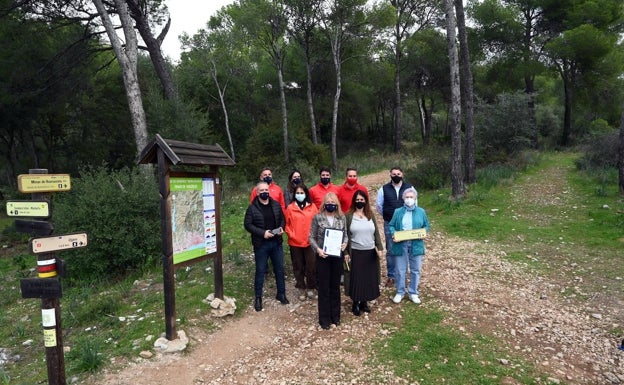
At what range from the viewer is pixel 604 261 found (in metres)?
6.82

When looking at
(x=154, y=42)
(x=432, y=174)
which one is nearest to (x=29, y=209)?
(x=432, y=174)

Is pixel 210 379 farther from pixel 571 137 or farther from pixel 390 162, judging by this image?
pixel 571 137

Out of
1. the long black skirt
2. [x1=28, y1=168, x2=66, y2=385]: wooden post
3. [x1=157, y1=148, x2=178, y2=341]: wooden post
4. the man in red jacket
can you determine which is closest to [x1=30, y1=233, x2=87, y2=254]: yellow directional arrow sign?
[x1=28, y1=168, x2=66, y2=385]: wooden post

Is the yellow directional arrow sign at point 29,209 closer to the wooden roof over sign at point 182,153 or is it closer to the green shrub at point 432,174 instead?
the wooden roof over sign at point 182,153

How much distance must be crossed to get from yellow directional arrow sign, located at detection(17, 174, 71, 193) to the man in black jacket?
2221mm

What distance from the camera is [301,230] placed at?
5.64 metres

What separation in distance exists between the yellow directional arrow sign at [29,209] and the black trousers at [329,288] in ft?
9.79

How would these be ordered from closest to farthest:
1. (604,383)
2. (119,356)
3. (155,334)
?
(604,383) < (119,356) < (155,334)

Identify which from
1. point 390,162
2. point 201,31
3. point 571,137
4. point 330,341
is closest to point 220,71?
point 201,31

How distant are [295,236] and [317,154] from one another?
52.3ft

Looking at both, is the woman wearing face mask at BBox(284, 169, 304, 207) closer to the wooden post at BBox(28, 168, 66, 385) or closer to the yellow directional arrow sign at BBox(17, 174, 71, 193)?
the yellow directional arrow sign at BBox(17, 174, 71, 193)

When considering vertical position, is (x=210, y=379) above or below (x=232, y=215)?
below

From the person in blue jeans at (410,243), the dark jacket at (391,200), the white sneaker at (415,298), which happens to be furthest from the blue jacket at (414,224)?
Result: the white sneaker at (415,298)

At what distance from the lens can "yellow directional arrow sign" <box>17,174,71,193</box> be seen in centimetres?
326
